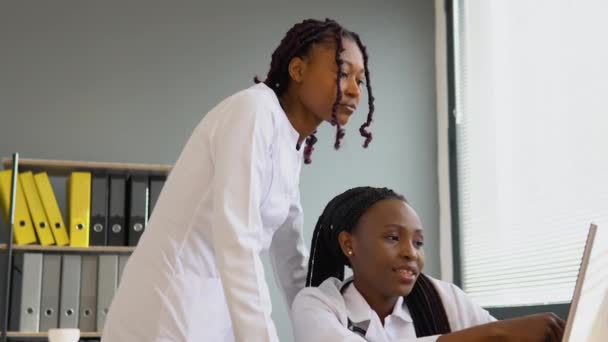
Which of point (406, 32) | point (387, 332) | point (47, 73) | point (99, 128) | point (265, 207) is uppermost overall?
point (406, 32)

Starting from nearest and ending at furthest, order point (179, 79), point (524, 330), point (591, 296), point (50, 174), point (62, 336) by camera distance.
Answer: point (591, 296), point (524, 330), point (62, 336), point (50, 174), point (179, 79)

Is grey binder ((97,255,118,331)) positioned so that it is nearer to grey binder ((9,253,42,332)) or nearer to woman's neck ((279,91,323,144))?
grey binder ((9,253,42,332))

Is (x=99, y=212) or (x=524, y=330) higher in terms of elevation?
(x=99, y=212)

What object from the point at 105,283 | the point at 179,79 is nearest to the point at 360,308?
the point at 105,283

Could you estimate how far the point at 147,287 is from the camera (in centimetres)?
140

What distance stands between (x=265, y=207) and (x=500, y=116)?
198 centimetres

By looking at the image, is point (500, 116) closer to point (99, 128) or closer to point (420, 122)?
point (420, 122)

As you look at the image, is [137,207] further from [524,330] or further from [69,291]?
[524,330]

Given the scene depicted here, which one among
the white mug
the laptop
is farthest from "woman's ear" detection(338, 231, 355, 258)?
the white mug

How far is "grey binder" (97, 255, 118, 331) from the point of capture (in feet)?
9.80

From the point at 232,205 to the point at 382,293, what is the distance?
1.56ft

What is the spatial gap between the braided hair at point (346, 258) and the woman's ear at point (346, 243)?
0.04 feet

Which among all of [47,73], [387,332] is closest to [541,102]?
[387,332]

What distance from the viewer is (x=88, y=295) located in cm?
300
